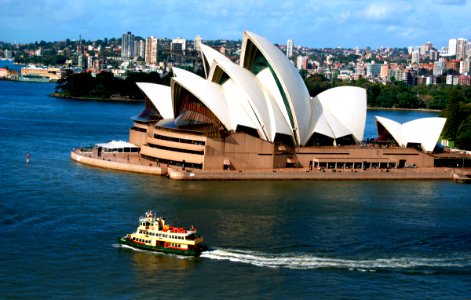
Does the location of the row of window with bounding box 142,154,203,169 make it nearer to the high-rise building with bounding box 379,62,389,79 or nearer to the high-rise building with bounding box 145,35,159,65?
the high-rise building with bounding box 379,62,389,79

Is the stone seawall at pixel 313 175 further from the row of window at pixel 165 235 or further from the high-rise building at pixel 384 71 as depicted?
the high-rise building at pixel 384 71

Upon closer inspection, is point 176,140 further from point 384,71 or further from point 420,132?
point 384,71

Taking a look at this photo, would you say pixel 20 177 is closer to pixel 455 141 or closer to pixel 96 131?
pixel 96 131

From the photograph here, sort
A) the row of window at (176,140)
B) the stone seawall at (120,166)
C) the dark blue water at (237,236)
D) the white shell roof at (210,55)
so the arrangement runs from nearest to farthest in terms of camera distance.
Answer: the dark blue water at (237,236) → the stone seawall at (120,166) → the row of window at (176,140) → the white shell roof at (210,55)

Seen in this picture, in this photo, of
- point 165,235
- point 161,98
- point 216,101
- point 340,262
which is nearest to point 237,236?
point 165,235

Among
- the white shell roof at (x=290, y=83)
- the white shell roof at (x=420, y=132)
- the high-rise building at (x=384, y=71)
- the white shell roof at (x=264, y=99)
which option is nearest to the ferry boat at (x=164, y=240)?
the white shell roof at (x=264, y=99)
